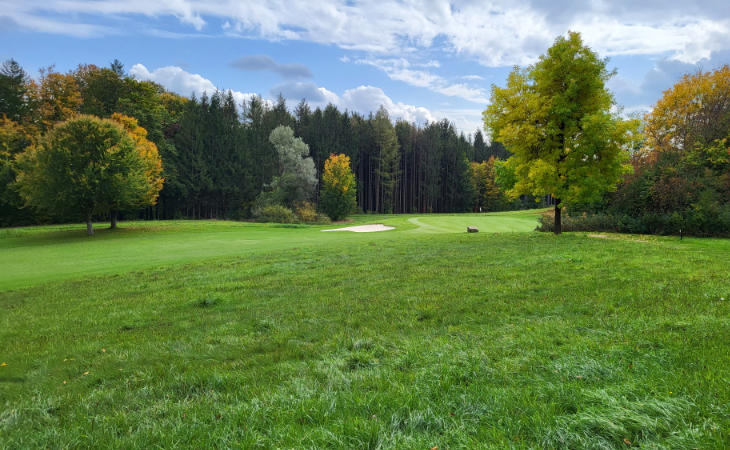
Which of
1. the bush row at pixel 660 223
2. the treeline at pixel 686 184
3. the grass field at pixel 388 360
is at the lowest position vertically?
the grass field at pixel 388 360

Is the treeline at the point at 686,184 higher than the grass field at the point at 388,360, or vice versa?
the treeline at the point at 686,184

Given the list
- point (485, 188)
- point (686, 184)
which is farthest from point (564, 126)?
point (485, 188)

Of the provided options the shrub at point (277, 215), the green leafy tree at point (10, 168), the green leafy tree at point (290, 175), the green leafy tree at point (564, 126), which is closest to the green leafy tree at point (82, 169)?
the green leafy tree at point (10, 168)

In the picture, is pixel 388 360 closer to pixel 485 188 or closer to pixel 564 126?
pixel 564 126

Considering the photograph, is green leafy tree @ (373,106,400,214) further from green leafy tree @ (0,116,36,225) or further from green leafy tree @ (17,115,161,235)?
green leafy tree @ (0,116,36,225)

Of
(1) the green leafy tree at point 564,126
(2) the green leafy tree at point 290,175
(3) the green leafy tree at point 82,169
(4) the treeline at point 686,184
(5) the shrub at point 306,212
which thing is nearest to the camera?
(1) the green leafy tree at point 564,126

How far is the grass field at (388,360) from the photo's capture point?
253 centimetres

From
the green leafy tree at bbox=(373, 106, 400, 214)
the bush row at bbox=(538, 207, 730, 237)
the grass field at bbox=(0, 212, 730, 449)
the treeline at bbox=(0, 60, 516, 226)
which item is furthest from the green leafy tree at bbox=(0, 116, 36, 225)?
the green leafy tree at bbox=(373, 106, 400, 214)

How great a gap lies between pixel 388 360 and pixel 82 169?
29.7 meters

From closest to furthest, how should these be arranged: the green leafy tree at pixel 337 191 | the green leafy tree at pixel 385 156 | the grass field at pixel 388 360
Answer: the grass field at pixel 388 360
the green leafy tree at pixel 337 191
the green leafy tree at pixel 385 156

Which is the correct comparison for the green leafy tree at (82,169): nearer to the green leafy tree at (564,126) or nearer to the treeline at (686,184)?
the green leafy tree at (564,126)

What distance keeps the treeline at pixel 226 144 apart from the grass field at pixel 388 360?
32926 mm

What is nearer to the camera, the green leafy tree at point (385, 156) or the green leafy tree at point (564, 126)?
the green leafy tree at point (564, 126)

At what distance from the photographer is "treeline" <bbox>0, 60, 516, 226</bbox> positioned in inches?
1491
